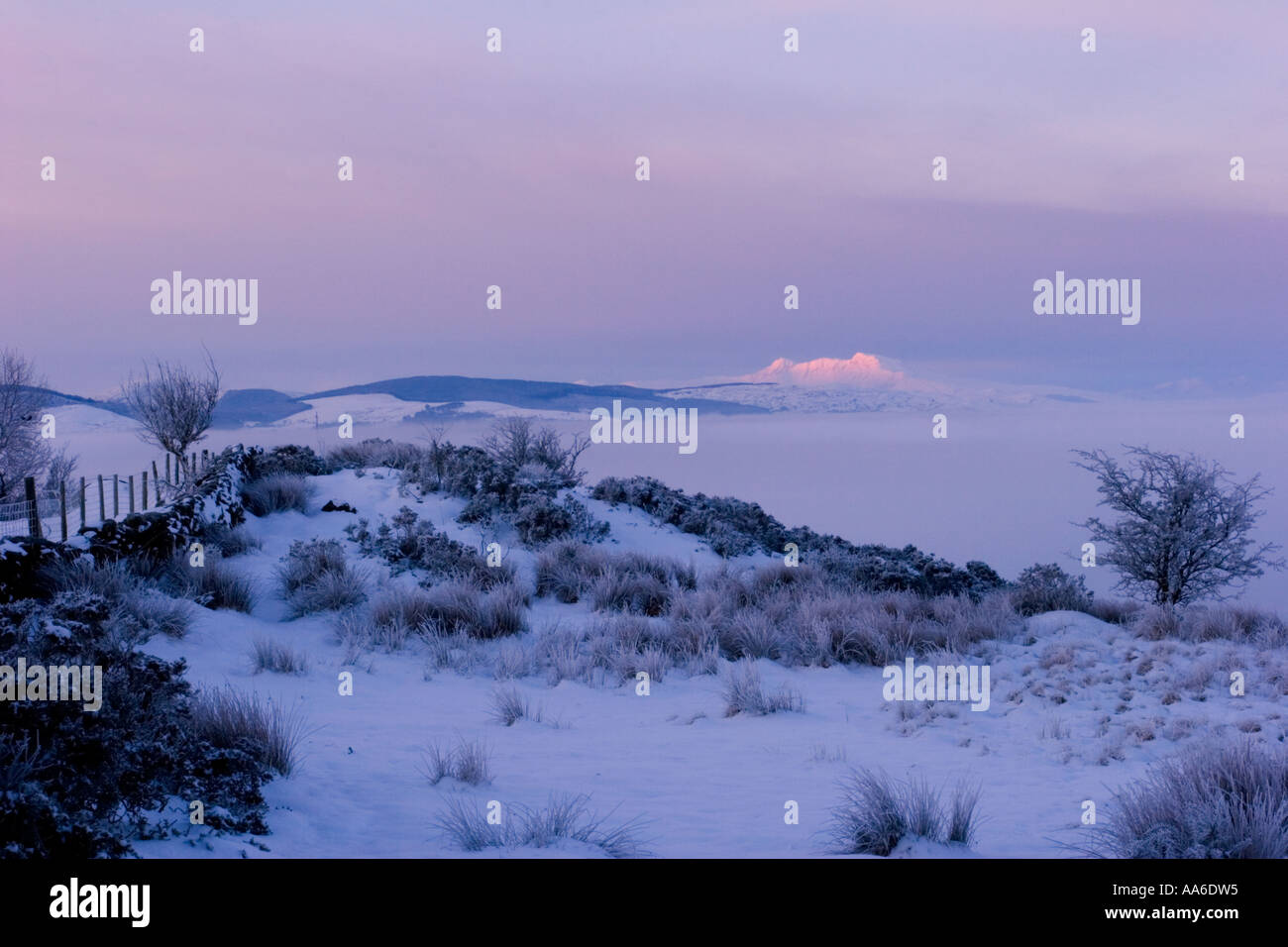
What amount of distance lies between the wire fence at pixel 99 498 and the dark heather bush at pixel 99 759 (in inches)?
706

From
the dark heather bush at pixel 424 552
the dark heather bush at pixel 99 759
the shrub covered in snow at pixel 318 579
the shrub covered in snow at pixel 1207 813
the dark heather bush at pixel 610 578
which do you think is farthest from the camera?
the dark heather bush at pixel 424 552

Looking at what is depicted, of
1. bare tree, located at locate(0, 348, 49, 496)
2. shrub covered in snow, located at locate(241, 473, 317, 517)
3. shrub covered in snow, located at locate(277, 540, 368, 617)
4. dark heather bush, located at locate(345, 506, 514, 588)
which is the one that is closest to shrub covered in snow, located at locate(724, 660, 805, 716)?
dark heather bush, located at locate(345, 506, 514, 588)

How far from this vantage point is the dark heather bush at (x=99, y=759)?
350 cm

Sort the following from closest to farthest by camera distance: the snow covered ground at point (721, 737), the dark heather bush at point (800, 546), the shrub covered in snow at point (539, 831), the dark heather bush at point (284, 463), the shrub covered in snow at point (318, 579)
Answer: the shrub covered in snow at point (539, 831) → the snow covered ground at point (721, 737) → the shrub covered in snow at point (318, 579) → the dark heather bush at point (800, 546) → the dark heather bush at point (284, 463)

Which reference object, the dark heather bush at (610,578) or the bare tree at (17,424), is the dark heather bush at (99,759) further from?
the bare tree at (17,424)

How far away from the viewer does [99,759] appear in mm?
4125

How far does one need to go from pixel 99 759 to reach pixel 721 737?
14.5 feet

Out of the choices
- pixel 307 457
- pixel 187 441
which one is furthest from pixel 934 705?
pixel 187 441

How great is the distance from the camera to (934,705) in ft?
26.6

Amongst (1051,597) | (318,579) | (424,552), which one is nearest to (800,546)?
(1051,597)

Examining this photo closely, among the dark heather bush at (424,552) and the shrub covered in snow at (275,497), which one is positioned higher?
the shrub covered in snow at (275,497)

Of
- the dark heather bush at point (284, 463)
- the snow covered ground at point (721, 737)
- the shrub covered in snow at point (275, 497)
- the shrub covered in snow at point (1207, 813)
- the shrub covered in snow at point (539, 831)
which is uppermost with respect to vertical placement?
the dark heather bush at point (284, 463)

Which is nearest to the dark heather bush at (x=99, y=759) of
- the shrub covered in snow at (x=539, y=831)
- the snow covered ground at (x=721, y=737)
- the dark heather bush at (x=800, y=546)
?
the snow covered ground at (x=721, y=737)

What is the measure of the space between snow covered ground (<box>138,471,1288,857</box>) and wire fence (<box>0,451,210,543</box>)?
535 inches
